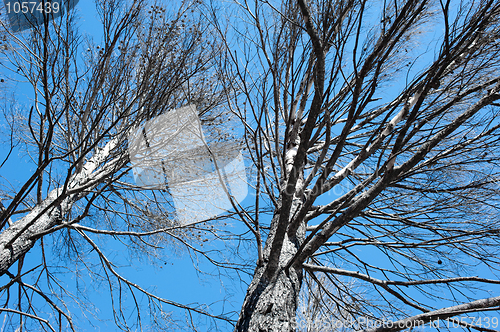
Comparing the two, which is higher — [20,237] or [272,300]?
[20,237]

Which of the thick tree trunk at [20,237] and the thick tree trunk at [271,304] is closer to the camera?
the thick tree trunk at [271,304]

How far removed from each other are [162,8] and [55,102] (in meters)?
1.32

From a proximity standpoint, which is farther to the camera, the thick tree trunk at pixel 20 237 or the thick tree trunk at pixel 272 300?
the thick tree trunk at pixel 20 237

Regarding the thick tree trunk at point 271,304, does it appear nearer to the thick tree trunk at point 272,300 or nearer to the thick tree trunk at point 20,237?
the thick tree trunk at point 272,300

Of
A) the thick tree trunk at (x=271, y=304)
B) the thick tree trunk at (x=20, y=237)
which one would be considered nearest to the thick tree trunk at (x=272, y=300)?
the thick tree trunk at (x=271, y=304)

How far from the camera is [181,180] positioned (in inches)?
132

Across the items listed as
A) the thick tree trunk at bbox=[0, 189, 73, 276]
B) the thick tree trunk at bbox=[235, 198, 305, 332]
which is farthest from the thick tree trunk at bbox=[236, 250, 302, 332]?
the thick tree trunk at bbox=[0, 189, 73, 276]

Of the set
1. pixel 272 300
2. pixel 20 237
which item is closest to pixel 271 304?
pixel 272 300

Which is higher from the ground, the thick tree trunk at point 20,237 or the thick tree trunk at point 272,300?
the thick tree trunk at point 20,237

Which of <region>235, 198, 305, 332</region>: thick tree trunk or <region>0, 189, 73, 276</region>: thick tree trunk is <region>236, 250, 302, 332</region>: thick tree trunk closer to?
<region>235, 198, 305, 332</region>: thick tree trunk

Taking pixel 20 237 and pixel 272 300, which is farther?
pixel 20 237

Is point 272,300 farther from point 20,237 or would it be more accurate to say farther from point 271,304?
point 20,237

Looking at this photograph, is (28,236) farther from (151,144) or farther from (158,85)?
(158,85)

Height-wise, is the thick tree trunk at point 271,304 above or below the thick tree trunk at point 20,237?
below
